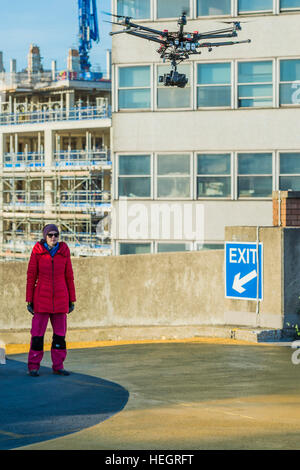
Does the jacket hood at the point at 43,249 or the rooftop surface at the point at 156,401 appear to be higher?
the jacket hood at the point at 43,249

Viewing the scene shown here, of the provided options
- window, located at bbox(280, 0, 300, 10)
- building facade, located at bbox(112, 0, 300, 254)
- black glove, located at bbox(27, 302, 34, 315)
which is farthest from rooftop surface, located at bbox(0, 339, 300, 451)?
window, located at bbox(280, 0, 300, 10)

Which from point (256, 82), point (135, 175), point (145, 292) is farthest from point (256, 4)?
point (145, 292)

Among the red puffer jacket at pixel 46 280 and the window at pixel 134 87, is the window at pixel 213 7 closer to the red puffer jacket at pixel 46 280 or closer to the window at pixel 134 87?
the window at pixel 134 87

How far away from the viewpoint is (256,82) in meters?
23.6

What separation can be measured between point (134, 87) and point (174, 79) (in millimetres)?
2892

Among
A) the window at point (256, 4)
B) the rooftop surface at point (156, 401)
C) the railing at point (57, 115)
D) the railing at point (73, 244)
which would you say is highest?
the railing at point (57, 115)

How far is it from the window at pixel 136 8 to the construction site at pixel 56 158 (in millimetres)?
31352

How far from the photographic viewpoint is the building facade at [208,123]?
2353 centimetres

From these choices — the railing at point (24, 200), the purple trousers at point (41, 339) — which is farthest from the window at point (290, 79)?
the railing at point (24, 200)

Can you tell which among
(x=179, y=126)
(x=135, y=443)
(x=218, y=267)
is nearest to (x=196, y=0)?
(x=179, y=126)

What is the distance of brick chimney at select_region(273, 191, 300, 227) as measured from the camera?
13641 millimetres

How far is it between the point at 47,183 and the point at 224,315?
212 feet

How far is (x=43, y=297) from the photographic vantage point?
9414 mm
